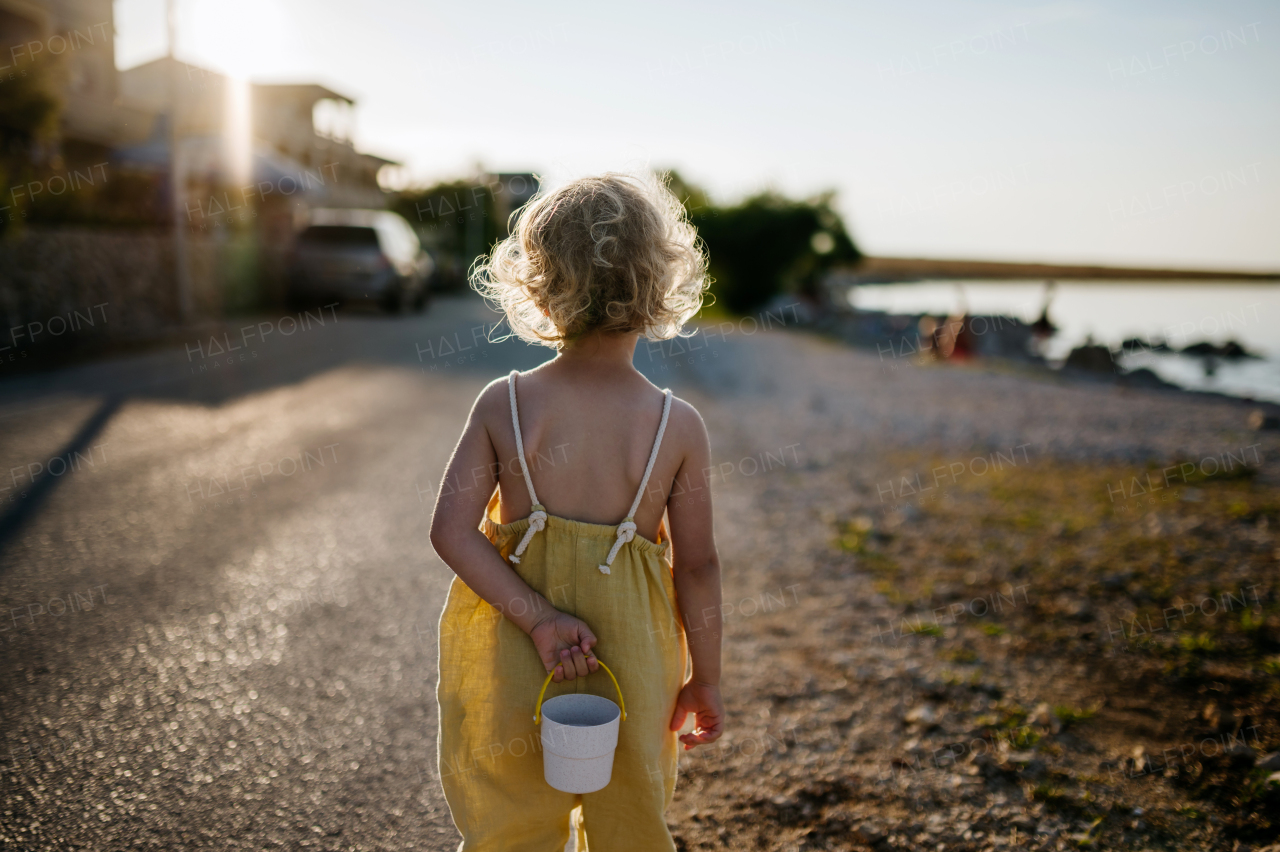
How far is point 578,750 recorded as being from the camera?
1.45m

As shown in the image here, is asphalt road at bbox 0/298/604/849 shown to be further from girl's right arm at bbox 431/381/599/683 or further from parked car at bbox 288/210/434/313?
parked car at bbox 288/210/434/313

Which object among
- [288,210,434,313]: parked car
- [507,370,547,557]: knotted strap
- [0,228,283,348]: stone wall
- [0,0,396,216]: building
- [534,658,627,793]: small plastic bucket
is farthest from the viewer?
[288,210,434,313]: parked car

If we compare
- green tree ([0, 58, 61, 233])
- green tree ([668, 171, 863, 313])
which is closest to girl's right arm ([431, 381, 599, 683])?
green tree ([0, 58, 61, 233])

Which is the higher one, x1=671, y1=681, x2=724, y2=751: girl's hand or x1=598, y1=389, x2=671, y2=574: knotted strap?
x1=598, y1=389, x2=671, y2=574: knotted strap

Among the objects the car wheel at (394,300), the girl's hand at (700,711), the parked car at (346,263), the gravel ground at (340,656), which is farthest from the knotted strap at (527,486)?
the car wheel at (394,300)

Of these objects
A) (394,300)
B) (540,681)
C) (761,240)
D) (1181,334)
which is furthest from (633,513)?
(1181,334)

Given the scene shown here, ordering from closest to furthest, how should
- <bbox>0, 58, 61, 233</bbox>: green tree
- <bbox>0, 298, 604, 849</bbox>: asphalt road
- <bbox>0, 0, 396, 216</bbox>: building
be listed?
<bbox>0, 298, 604, 849</bbox>: asphalt road < <bbox>0, 58, 61, 233</bbox>: green tree < <bbox>0, 0, 396, 216</bbox>: building

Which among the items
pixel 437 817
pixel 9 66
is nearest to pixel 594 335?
pixel 437 817

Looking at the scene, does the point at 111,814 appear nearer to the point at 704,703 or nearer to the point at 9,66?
the point at 704,703

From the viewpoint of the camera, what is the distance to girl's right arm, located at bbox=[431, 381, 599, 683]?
1.53m

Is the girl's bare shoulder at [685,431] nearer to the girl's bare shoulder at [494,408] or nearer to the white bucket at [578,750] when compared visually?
the girl's bare shoulder at [494,408]

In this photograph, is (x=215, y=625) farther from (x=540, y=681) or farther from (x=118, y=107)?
(x=118, y=107)

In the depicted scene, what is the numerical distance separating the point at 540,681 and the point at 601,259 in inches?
32.7

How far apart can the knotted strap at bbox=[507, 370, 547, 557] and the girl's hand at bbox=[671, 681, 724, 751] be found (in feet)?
1.63
